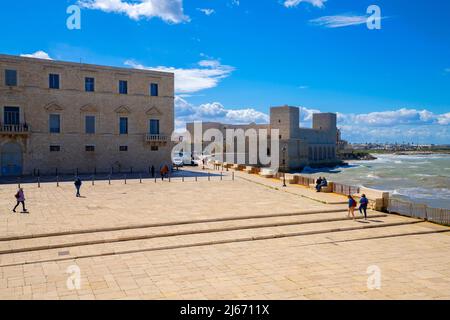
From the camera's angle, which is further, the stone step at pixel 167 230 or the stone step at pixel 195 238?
the stone step at pixel 167 230

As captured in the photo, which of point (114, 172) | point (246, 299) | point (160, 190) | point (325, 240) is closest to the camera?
point (246, 299)

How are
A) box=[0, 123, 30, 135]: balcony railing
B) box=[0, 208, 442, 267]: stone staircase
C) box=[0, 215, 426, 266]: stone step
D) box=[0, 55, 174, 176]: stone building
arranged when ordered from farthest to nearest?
box=[0, 55, 174, 176]: stone building < box=[0, 123, 30, 135]: balcony railing < box=[0, 208, 442, 267]: stone staircase < box=[0, 215, 426, 266]: stone step

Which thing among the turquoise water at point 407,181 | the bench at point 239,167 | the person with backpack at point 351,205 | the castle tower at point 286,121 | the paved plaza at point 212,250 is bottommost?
the turquoise water at point 407,181

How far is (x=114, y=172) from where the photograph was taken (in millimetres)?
37500

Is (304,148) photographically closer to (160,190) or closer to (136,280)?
(160,190)

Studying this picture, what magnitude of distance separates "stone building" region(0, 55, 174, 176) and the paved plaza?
12565mm

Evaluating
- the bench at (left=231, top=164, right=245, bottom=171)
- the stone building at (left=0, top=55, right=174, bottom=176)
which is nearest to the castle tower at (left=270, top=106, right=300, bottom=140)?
the bench at (left=231, top=164, right=245, bottom=171)

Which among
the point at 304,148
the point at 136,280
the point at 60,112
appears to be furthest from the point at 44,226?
the point at 304,148

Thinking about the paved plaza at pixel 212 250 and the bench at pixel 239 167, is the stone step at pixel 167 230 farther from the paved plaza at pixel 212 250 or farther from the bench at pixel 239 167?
the bench at pixel 239 167

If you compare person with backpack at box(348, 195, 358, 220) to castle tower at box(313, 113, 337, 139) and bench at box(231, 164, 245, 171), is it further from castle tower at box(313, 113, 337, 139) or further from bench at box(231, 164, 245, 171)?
castle tower at box(313, 113, 337, 139)

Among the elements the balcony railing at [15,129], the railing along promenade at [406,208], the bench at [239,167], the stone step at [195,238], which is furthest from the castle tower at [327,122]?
the stone step at [195,238]

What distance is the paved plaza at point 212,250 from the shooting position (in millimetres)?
10102

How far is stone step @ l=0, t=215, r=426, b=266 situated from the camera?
12.7 meters
